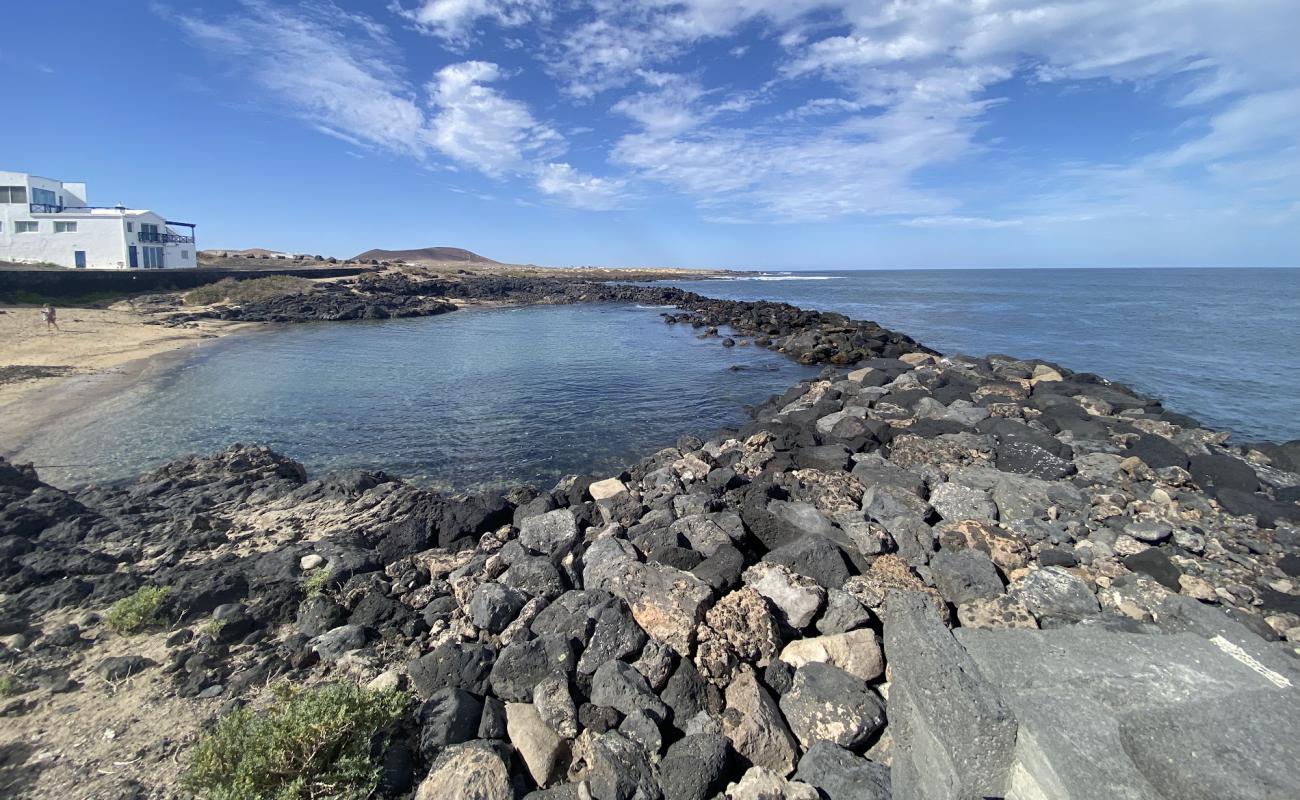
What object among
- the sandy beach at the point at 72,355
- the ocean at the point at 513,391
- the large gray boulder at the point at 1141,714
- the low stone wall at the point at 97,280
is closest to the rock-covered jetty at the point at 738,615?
the large gray boulder at the point at 1141,714

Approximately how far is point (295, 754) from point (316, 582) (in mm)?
3282

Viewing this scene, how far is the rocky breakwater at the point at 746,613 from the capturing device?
353cm

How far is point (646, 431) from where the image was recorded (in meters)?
15.1

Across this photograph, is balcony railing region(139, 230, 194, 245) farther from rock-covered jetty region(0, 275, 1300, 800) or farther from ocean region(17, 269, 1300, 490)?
rock-covered jetty region(0, 275, 1300, 800)

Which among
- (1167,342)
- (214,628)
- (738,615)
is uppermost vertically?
(1167,342)

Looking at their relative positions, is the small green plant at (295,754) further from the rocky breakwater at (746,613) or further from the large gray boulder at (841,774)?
the large gray boulder at (841,774)

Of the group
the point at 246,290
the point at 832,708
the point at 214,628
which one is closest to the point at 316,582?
the point at 214,628

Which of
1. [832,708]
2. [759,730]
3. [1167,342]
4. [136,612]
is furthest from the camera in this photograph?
[1167,342]

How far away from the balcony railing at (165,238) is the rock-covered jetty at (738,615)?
51814mm

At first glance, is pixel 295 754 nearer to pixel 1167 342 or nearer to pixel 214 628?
pixel 214 628

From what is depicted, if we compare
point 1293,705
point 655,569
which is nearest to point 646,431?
point 655,569

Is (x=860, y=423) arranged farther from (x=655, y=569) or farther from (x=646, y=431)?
(x=655, y=569)

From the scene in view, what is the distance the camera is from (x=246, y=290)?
4594 centimetres

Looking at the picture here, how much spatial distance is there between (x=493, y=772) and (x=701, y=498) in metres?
4.84
